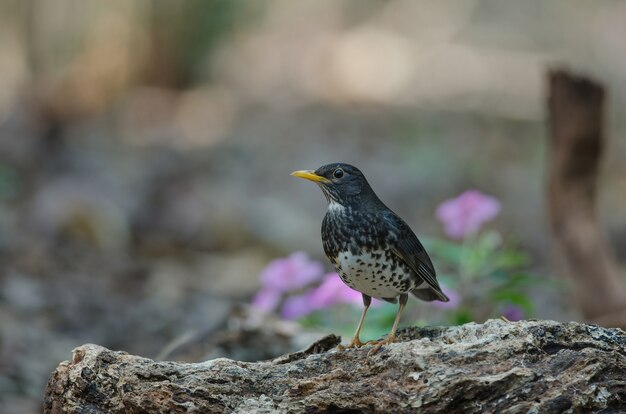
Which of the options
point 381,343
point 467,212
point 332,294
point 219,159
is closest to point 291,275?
point 332,294

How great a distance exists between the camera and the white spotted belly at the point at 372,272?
3812mm

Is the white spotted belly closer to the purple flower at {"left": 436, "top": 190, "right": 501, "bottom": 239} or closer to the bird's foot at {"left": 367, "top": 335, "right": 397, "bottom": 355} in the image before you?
the bird's foot at {"left": 367, "top": 335, "right": 397, "bottom": 355}

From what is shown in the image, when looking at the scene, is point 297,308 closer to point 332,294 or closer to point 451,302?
point 332,294

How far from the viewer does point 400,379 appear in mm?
3029

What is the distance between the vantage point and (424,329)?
140 inches

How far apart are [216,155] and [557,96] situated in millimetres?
7919

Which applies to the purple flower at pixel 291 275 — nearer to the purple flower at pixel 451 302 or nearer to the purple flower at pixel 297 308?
the purple flower at pixel 297 308

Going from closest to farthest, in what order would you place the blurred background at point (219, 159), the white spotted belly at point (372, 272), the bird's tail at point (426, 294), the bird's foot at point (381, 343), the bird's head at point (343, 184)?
the bird's foot at point (381, 343) < the white spotted belly at point (372, 272) < the bird's head at point (343, 184) < the bird's tail at point (426, 294) < the blurred background at point (219, 159)

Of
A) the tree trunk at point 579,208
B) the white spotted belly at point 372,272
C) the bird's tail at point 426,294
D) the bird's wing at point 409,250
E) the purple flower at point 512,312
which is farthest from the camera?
the tree trunk at point 579,208

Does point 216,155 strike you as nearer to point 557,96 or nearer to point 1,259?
point 1,259

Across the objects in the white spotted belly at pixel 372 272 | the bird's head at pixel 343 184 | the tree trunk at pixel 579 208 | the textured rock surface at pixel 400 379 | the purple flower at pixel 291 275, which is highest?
the tree trunk at pixel 579 208

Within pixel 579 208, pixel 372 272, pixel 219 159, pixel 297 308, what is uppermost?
pixel 219 159

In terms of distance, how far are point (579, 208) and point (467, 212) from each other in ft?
4.22

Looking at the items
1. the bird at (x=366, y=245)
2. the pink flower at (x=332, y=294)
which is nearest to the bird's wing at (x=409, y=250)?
the bird at (x=366, y=245)
